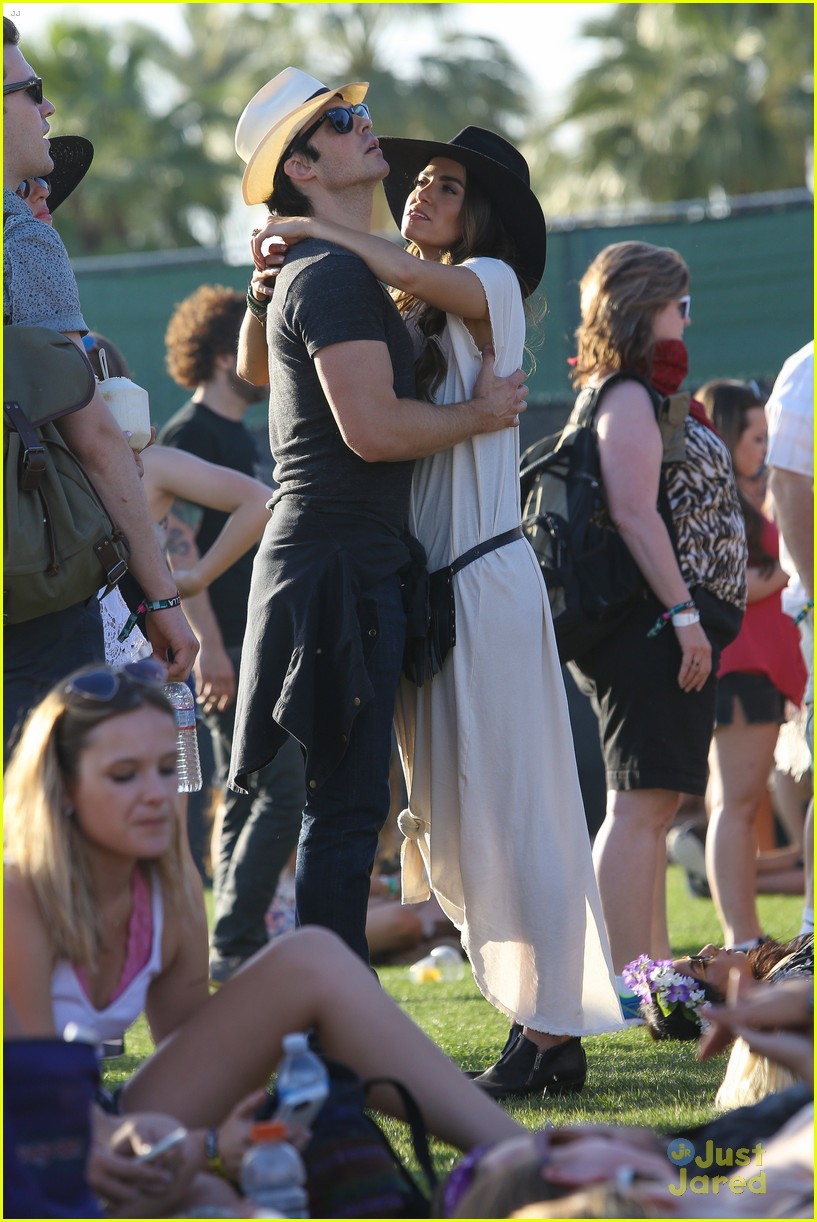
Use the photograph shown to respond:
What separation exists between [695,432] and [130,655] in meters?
1.88

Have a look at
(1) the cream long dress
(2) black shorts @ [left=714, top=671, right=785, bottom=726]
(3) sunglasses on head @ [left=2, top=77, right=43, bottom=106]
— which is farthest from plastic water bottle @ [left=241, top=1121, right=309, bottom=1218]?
(2) black shorts @ [left=714, top=671, right=785, bottom=726]

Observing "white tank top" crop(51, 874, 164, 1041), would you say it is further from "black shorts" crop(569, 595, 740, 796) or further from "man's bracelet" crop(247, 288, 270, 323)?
"black shorts" crop(569, 595, 740, 796)

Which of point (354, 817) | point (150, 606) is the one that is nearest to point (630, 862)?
point (354, 817)

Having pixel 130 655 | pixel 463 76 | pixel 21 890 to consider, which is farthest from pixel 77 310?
pixel 463 76

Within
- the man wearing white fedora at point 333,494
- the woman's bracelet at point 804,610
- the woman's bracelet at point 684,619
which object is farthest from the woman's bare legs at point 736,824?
the man wearing white fedora at point 333,494

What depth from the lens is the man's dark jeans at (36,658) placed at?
295 centimetres

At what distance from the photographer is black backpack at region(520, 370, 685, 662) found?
430 centimetres

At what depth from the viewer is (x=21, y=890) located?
7.75ft

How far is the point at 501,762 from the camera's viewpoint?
350 centimetres

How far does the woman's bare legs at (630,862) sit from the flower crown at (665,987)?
279 millimetres

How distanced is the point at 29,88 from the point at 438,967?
351cm

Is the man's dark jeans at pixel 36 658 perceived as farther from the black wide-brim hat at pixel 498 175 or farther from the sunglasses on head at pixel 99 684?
the black wide-brim hat at pixel 498 175

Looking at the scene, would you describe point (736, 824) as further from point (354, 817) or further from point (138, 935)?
point (138, 935)

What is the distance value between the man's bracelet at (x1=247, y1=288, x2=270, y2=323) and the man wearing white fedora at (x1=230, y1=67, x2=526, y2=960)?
0.11 metres
